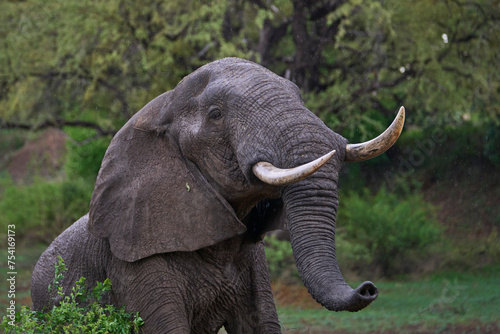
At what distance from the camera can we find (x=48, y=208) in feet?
57.0

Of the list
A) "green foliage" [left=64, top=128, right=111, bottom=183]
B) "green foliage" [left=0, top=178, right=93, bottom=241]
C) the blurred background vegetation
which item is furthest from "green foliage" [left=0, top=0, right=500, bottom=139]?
"green foliage" [left=64, top=128, right=111, bottom=183]

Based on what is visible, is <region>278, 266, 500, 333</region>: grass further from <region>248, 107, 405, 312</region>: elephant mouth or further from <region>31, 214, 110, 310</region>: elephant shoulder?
<region>248, 107, 405, 312</region>: elephant mouth

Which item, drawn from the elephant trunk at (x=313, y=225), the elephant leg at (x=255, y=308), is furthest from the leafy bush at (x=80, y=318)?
the elephant trunk at (x=313, y=225)

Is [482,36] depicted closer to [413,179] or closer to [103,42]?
[413,179]

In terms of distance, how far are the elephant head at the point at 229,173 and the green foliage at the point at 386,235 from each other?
9.10 m

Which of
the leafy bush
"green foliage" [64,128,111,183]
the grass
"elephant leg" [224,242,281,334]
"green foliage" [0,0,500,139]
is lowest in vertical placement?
"green foliage" [64,128,111,183]

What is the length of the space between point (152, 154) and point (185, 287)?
84 centimetres

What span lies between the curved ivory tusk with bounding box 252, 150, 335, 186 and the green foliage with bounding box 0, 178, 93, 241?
13143 mm

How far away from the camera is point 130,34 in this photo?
46.2ft

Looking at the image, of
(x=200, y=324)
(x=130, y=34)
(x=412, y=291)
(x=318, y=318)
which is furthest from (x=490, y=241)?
(x=200, y=324)

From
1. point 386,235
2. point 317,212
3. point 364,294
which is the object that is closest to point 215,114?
point 317,212

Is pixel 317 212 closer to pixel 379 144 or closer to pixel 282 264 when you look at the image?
pixel 379 144

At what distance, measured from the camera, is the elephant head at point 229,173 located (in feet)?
13.8

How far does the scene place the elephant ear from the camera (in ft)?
15.6
